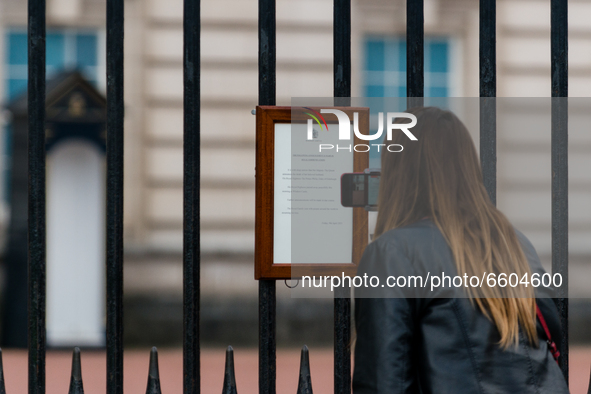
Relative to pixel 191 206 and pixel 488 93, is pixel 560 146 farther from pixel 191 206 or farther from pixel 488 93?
pixel 191 206

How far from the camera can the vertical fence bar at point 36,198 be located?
2598 mm

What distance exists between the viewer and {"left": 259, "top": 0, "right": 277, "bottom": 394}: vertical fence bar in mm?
2625

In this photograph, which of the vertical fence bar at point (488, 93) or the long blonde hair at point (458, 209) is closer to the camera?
the long blonde hair at point (458, 209)

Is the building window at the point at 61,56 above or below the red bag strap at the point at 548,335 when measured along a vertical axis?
above

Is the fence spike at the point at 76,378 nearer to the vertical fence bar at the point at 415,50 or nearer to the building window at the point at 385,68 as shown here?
the vertical fence bar at the point at 415,50

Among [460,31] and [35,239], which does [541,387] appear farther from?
[460,31]

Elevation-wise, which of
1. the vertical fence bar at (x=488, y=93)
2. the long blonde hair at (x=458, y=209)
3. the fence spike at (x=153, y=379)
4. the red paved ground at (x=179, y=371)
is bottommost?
the red paved ground at (x=179, y=371)

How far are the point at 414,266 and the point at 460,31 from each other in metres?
6.85

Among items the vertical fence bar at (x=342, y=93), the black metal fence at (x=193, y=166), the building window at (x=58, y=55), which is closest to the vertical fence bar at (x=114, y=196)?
the black metal fence at (x=193, y=166)

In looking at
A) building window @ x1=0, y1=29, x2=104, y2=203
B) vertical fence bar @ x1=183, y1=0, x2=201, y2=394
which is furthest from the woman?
building window @ x1=0, y1=29, x2=104, y2=203

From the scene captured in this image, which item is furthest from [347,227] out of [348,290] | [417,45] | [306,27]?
[306,27]

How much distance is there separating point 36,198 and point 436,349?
69.0 inches

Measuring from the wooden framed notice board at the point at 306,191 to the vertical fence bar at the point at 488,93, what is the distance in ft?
1.65

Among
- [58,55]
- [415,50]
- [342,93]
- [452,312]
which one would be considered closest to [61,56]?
[58,55]
